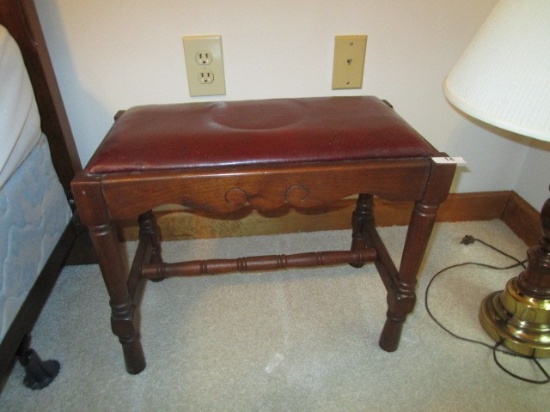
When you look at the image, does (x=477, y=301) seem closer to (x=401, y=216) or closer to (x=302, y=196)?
(x=401, y=216)

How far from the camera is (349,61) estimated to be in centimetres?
79

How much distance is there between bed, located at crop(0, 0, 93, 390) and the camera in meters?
0.54

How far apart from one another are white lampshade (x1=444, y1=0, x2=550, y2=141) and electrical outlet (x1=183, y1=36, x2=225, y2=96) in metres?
0.47

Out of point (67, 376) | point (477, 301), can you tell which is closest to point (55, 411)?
point (67, 376)

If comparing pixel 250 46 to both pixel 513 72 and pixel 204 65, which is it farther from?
pixel 513 72

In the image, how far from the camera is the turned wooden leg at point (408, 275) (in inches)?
21.7

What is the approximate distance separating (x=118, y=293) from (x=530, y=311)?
71cm

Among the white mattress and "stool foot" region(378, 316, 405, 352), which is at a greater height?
the white mattress

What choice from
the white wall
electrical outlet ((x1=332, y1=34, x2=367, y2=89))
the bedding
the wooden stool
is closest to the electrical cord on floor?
the wooden stool

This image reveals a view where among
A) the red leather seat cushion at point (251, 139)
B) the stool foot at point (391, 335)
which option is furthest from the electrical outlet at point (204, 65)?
the stool foot at point (391, 335)

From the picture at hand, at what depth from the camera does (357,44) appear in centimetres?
77

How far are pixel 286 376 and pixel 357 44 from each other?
0.65 metres

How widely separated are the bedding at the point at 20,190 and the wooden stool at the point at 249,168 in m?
0.14

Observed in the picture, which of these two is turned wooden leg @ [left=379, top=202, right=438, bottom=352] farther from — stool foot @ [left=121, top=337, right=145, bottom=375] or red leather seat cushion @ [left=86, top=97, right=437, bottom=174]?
stool foot @ [left=121, top=337, right=145, bottom=375]
